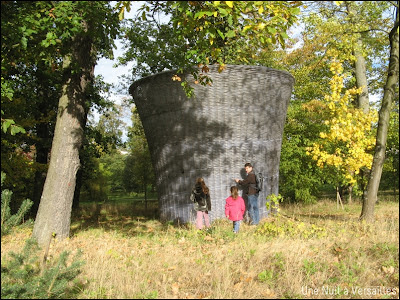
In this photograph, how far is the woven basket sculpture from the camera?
29.6 ft

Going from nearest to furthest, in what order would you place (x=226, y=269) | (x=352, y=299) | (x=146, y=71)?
(x=352, y=299) → (x=226, y=269) → (x=146, y=71)

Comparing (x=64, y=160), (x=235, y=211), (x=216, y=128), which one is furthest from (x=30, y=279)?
(x=216, y=128)

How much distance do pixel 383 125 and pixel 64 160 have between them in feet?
19.9

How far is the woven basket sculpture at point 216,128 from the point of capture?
903 cm

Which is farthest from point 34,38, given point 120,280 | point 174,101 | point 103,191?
point 103,191

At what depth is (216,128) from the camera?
912 centimetres

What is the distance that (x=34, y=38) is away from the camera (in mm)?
6145

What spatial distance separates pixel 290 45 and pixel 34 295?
61.5 ft

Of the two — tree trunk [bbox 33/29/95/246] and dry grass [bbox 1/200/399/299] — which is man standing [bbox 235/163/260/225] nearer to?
dry grass [bbox 1/200/399/299]

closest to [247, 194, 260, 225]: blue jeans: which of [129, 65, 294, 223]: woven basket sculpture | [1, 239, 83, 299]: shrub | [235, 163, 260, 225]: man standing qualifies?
[235, 163, 260, 225]: man standing

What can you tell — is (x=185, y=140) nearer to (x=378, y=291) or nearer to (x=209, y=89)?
Result: (x=209, y=89)

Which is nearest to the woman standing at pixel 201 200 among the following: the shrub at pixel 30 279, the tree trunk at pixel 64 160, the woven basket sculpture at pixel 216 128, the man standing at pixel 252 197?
the woven basket sculpture at pixel 216 128

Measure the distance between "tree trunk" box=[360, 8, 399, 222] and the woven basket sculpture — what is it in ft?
9.72

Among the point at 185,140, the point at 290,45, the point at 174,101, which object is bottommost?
the point at 185,140
